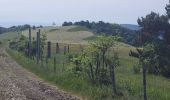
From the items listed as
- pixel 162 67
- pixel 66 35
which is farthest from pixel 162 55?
pixel 66 35

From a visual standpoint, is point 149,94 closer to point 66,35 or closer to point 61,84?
point 61,84

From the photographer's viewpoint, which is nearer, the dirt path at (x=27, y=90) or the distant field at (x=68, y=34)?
the dirt path at (x=27, y=90)

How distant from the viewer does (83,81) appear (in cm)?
2241

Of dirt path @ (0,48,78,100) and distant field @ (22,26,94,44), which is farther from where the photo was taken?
distant field @ (22,26,94,44)

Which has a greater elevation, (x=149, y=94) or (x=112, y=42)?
(x=112, y=42)

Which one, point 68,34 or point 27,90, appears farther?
point 68,34

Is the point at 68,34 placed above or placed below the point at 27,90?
below

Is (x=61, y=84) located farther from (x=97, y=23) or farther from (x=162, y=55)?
(x=97, y=23)

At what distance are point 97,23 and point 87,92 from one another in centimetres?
13936

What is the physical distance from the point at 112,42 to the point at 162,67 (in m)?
17.7

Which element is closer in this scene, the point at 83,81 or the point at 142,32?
the point at 83,81

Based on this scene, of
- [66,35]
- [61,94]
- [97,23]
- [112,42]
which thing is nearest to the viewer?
[61,94]

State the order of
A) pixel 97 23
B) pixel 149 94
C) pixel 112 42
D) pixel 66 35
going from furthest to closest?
pixel 97 23 < pixel 66 35 < pixel 112 42 < pixel 149 94

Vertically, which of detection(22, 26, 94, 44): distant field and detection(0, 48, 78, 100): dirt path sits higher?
detection(0, 48, 78, 100): dirt path
